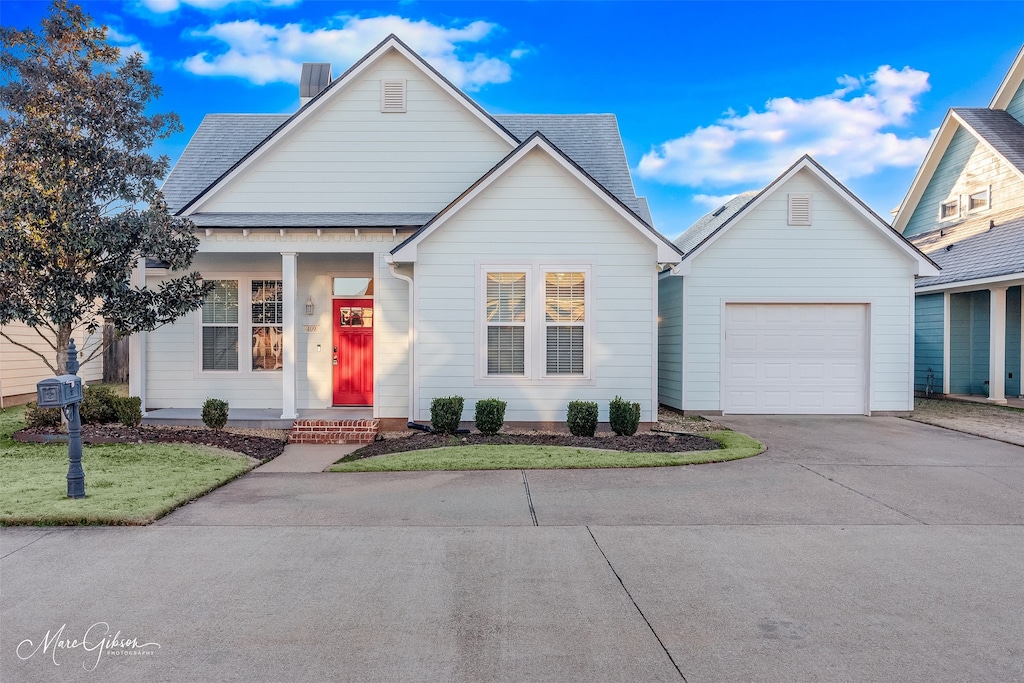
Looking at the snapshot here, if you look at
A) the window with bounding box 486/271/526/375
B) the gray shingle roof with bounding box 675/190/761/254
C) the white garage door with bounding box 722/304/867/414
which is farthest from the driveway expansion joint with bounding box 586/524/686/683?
the gray shingle roof with bounding box 675/190/761/254

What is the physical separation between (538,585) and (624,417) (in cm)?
608

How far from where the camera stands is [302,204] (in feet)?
39.0

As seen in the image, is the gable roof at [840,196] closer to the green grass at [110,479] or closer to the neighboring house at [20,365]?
the green grass at [110,479]

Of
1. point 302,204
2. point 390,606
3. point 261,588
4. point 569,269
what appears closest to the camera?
point 390,606

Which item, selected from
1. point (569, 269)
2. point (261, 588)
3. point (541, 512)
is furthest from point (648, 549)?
point (569, 269)

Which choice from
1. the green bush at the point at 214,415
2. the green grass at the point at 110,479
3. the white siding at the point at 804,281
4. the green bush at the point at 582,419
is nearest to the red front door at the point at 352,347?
the green bush at the point at 214,415

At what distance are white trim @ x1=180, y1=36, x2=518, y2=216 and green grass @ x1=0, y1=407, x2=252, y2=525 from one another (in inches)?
205

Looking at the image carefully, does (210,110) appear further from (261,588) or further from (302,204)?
(261,588)

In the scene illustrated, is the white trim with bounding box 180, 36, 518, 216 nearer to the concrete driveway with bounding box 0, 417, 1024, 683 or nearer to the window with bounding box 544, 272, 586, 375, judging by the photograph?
the window with bounding box 544, 272, 586, 375

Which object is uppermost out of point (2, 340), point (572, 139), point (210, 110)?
point (210, 110)

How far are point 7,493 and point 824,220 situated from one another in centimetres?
1408

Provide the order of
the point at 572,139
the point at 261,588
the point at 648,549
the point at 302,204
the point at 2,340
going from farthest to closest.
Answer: the point at 572,139 → the point at 2,340 → the point at 302,204 → the point at 648,549 → the point at 261,588

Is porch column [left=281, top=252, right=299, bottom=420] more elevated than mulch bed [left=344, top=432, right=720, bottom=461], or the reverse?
porch column [left=281, top=252, right=299, bottom=420]

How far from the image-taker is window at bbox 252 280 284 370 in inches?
477
